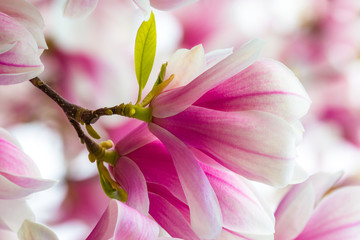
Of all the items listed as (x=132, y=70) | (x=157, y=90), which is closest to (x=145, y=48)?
(x=157, y=90)

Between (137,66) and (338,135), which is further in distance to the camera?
(338,135)

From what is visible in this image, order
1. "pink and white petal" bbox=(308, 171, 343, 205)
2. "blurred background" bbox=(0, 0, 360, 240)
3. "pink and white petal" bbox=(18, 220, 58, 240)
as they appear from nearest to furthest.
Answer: "pink and white petal" bbox=(18, 220, 58, 240), "pink and white petal" bbox=(308, 171, 343, 205), "blurred background" bbox=(0, 0, 360, 240)

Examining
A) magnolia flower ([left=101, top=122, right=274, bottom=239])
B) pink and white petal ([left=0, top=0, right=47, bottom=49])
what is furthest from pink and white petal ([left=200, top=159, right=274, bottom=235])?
pink and white petal ([left=0, top=0, right=47, bottom=49])

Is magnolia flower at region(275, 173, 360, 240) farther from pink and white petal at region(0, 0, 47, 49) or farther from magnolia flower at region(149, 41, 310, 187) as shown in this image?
pink and white petal at region(0, 0, 47, 49)

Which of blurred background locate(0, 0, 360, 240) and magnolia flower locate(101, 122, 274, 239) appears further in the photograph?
blurred background locate(0, 0, 360, 240)

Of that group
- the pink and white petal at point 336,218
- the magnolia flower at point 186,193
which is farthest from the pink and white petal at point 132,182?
the pink and white petal at point 336,218

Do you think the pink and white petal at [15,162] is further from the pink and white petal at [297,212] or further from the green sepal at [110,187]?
the pink and white petal at [297,212]

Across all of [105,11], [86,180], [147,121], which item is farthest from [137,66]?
[86,180]

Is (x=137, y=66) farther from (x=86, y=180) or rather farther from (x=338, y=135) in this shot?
(x=338, y=135)
